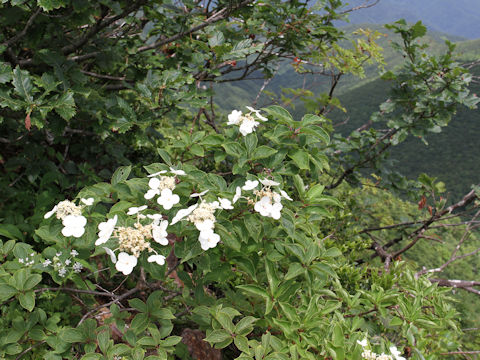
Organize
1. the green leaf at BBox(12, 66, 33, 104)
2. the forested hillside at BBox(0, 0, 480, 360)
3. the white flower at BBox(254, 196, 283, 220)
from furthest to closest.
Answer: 1. the green leaf at BBox(12, 66, 33, 104)
2. the forested hillside at BBox(0, 0, 480, 360)
3. the white flower at BBox(254, 196, 283, 220)

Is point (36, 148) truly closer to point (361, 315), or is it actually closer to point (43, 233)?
point (43, 233)

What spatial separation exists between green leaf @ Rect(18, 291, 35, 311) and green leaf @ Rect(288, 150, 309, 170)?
1.33m

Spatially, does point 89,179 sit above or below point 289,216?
below

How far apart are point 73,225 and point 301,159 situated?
39.1 inches

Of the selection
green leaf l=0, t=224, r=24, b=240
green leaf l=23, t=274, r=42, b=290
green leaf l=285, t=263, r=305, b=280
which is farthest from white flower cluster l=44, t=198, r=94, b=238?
green leaf l=0, t=224, r=24, b=240

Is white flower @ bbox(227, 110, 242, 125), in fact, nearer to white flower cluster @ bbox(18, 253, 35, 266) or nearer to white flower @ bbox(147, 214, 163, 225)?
white flower @ bbox(147, 214, 163, 225)

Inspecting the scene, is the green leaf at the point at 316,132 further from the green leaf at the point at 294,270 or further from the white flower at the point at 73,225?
the white flower at the point at 73,225

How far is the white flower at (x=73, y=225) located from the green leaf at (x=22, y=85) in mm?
1021

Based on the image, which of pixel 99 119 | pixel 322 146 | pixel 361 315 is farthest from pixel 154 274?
pixel 322 146

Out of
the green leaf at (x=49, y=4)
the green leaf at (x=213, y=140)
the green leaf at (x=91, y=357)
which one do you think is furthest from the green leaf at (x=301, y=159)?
the green leaf at (x=49, y=4)

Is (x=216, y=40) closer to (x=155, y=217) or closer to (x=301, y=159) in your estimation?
(x=301, y=159)

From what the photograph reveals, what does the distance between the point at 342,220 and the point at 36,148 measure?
3.08 meters

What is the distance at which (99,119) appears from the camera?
2363 millimetres

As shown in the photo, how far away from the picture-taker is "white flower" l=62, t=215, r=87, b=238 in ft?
3.63
